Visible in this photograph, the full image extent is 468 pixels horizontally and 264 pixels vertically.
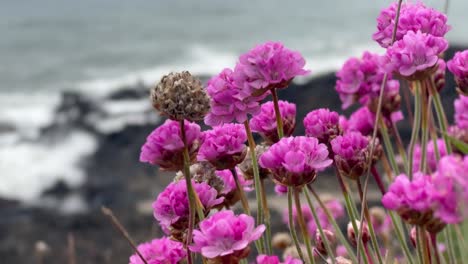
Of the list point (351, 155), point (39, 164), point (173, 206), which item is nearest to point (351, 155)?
point (351, 155)

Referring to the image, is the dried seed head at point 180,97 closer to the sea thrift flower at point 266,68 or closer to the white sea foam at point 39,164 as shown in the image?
the sea thrift flower at point 266,68

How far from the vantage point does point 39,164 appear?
4.35 metres

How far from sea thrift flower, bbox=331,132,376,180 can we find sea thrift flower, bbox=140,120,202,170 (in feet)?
0.61

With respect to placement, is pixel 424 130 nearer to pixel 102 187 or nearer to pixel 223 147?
pixel 223 147

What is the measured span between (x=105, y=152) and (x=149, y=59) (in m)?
2.57

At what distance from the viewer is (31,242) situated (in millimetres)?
3219

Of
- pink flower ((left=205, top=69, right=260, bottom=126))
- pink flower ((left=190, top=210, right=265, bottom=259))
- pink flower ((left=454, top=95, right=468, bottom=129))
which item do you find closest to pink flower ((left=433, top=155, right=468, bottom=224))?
pink flower ((left=190, top=210, right=265, bottom=259))

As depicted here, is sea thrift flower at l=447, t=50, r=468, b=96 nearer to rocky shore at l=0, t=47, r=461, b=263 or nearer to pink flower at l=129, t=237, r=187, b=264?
pink flower at l=129, t=237, r=187, b=264

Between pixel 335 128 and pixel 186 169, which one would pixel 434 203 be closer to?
pixel 186 169

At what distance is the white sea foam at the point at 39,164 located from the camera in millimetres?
4070

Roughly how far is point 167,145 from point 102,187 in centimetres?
341

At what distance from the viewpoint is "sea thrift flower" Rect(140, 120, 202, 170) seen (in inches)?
27.7

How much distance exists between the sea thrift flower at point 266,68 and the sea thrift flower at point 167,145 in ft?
0.26

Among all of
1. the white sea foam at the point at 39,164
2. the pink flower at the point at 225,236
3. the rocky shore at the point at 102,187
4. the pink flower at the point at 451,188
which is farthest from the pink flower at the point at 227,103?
the white sea foam at the point at 39,164
